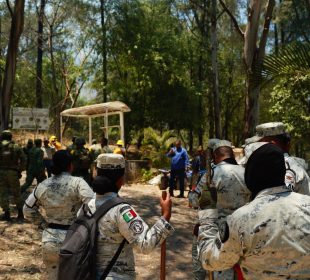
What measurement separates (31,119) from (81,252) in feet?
46.4

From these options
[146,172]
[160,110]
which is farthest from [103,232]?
[160,110]

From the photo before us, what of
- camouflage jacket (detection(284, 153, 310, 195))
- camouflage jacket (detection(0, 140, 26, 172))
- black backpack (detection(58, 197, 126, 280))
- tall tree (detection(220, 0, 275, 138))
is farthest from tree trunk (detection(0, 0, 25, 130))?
black backpack (detection(58, 197, 126, 280))

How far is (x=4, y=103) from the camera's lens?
30.1ft

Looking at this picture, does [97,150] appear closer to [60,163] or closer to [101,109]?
[101,109]

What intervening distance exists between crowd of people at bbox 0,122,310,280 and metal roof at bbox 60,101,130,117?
10886 mm

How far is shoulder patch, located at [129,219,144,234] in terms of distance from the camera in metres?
2.62

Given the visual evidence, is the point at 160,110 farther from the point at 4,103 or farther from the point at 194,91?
the point at 4,103

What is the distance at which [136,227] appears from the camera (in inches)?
103

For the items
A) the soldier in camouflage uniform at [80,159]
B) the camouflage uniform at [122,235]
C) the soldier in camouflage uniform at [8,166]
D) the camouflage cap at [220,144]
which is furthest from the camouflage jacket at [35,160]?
the camouflage uniform at [122,235]

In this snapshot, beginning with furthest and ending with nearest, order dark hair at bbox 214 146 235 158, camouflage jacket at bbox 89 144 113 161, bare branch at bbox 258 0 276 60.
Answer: camouflage jacket at bbox 89 144 113 161 → bare branch at bbox 258 0 276 60 → dark hair at bbox 214 146 235 158

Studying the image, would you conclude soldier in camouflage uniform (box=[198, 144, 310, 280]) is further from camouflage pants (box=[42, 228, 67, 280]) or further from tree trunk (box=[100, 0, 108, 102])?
tree trunk (box=[100, 0, 108, 102])

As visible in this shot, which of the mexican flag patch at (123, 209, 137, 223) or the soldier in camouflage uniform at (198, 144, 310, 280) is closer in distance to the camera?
the soldier in camouflage uniform at (198, 144, 310, 280)

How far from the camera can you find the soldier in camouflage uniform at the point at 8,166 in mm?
8491

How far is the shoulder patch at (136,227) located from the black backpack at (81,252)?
0.50ft
